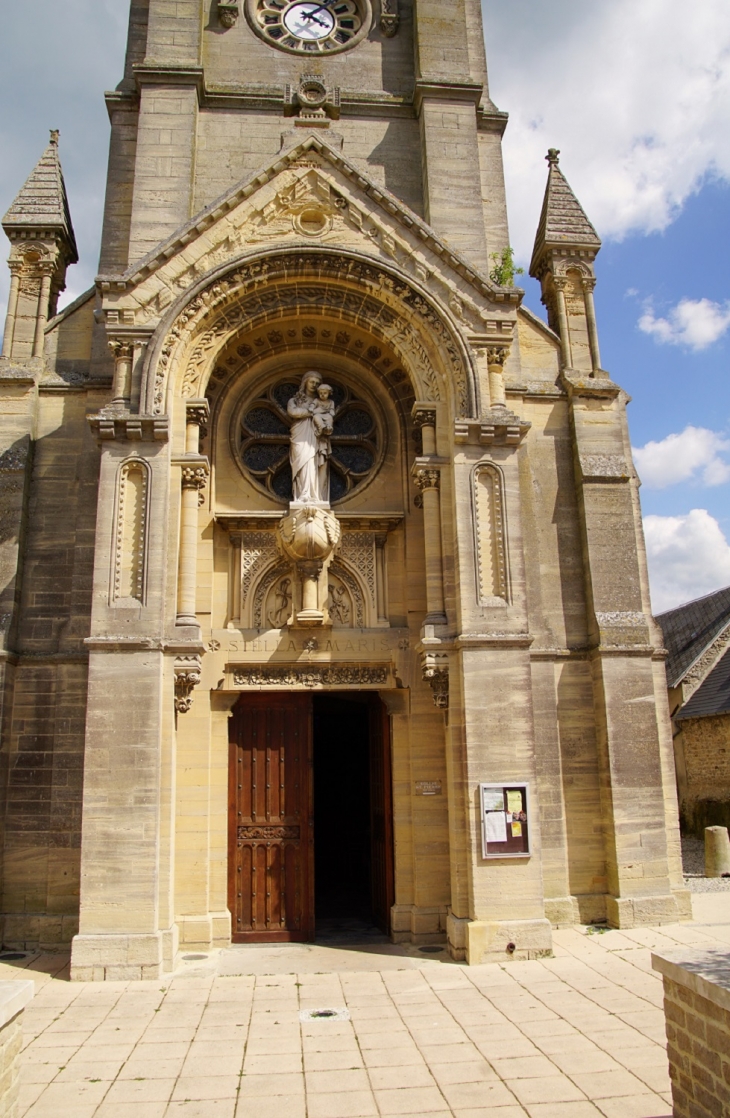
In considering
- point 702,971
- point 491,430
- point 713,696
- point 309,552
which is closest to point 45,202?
point 309,552

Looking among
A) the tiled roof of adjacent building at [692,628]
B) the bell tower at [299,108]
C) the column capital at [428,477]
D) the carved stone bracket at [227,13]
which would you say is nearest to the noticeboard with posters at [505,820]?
the column capital at [428,477]

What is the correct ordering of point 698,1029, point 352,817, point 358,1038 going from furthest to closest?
point 352,817 → point 358,1038 → point 698,1029

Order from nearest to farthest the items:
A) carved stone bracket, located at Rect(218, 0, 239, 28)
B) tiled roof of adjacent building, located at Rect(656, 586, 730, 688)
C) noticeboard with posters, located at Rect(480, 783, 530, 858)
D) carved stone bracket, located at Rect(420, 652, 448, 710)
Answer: noticeboard with posters, located at Rect(480, 783, 530, 858)
carved stone bracket, located at Rect(420, 652, 448, 710)
carved stone bracket, located at Rect(218, 0, 239, 28)
tiled roof of adjacent building, located at Rect(656, 586, 730, 688)

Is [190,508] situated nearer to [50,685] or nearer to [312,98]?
[50,685]

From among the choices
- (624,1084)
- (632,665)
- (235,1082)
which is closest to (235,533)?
(632,665)

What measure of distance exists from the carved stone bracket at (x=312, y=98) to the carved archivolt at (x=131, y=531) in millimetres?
7100

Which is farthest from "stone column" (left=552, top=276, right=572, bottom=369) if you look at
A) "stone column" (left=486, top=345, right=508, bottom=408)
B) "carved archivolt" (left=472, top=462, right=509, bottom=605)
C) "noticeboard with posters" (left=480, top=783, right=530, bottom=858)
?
"noticeboard with posters" (left=480, top=783, right=530, bottom=858)

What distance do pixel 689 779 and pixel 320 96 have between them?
22.9m

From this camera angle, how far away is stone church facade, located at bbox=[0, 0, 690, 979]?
10.5 m

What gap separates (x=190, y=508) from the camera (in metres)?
11.5

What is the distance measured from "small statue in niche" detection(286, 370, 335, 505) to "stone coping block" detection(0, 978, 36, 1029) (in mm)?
7847

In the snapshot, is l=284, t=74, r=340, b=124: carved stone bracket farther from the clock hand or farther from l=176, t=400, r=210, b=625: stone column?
l=176, t=400, r=210, b=625: stone column

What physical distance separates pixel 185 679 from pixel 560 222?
981cm

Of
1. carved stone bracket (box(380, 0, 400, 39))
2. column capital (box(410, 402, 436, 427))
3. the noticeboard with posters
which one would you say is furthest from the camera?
carved stone bracket (box(380, 0, 400, 39))
